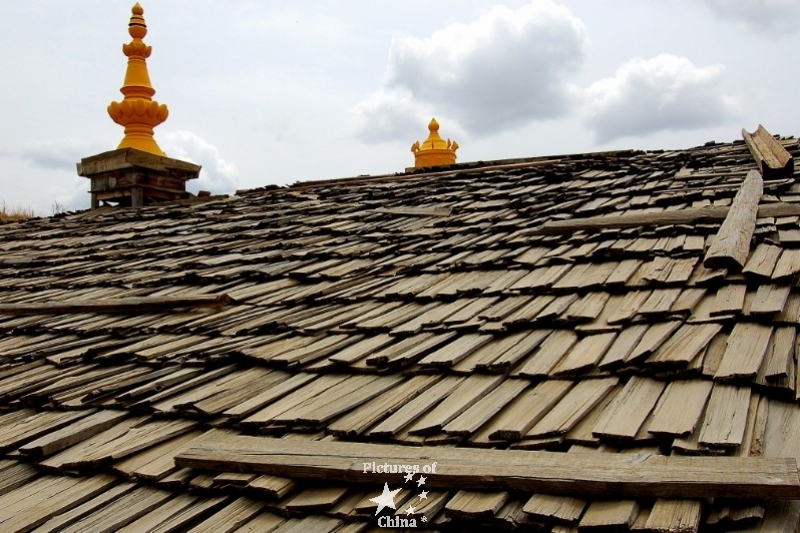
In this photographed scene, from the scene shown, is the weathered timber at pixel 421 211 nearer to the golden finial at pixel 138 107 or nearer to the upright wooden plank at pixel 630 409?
the upright wooden plank at pixel 630 409

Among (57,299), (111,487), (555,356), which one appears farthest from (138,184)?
(555,356)

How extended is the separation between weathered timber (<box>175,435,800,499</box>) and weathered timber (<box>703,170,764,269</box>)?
138cm

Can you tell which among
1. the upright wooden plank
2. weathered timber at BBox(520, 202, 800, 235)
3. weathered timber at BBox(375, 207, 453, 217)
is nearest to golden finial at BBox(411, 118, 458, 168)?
→ weathered timber at BBox(375, 207, 453, 217)

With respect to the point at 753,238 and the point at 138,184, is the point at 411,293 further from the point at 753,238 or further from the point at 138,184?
the point at 138,184

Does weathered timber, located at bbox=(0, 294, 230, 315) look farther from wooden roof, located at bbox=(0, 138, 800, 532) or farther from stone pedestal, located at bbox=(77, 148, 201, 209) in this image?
stone pedestal, located at bbox=(77, 148, 201, 209)

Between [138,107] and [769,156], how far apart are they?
717 cm

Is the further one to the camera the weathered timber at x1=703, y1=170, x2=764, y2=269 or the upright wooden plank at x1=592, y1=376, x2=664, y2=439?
the weathered timber at x1=703, y1=170, x2=764, y2=269

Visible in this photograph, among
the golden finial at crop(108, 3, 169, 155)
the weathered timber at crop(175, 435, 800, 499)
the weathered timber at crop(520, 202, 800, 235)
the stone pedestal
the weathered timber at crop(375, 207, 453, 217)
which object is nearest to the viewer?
the weathered timber at crop(175, 435, 800, 499)

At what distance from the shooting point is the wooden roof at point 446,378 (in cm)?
183

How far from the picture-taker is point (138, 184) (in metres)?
8.62

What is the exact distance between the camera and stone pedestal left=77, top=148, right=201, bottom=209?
8562 millimetres

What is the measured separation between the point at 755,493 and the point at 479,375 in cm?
109

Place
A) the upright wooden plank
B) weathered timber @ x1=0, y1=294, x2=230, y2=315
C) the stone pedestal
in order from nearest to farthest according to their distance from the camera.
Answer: the upright wooden plank, weathered timber @ x1=0, y1=294, x2=230, y2=315, the stone pedestal

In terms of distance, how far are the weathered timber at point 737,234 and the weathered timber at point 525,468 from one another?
1377mm
